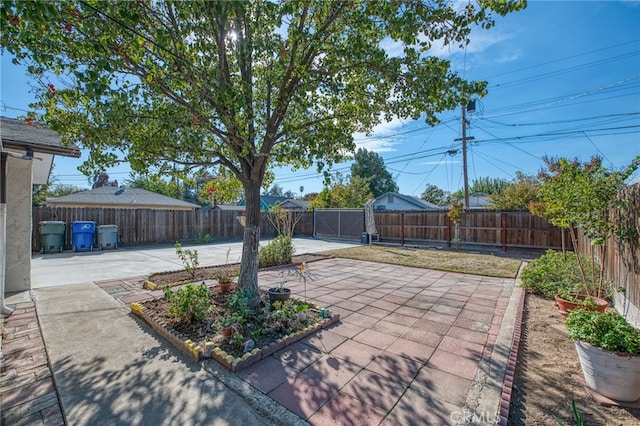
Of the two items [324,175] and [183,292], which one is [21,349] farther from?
[324,175]

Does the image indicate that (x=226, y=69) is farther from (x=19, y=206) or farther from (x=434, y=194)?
(x=434, y=194)

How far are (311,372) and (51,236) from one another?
11.0 meters

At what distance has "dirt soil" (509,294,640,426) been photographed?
6.02ft

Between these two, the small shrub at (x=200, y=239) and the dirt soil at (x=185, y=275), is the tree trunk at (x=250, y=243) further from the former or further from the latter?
the small shrub at (x=200, y=239)

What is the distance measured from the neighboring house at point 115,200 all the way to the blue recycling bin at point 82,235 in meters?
6.66

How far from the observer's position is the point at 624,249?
3.27 m

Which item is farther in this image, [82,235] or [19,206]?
[82,235]

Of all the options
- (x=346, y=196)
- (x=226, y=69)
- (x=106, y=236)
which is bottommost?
(x=106, y=236)

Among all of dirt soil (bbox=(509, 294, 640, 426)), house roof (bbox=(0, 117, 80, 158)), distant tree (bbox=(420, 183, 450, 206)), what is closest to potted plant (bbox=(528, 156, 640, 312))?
dirt soil (bbox=(509, 294, 640, 426))

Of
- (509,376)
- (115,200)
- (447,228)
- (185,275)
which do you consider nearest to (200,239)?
(115,200)

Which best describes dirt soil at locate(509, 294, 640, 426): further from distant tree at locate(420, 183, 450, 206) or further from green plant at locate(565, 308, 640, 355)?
distant tree at locate(420, 183, 450, 206)

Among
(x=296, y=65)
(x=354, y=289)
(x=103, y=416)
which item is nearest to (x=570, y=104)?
(x=354, y=289)

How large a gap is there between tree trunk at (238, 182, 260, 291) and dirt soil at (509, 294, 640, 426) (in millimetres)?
3005

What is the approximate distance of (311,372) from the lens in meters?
2.29
